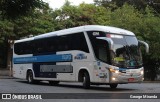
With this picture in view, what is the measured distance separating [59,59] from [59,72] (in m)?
0.84

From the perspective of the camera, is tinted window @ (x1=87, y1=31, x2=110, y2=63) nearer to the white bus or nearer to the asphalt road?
the white bus

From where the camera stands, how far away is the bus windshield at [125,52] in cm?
2161

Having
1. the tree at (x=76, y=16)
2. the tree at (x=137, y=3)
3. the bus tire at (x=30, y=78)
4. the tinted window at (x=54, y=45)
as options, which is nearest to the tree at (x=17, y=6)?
the tinted window at (x=54, y=45)

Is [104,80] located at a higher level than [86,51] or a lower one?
lower

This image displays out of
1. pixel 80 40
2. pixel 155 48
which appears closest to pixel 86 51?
pixel 80 40

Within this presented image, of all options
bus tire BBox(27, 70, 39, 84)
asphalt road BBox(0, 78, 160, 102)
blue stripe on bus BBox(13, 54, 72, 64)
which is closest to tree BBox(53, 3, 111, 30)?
blue stripe on bus BBox(13, 54, 72, 64)

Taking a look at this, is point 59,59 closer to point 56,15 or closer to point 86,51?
point 86,51

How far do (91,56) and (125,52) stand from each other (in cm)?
200

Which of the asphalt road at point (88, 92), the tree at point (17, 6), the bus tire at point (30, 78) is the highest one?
the tree at point (17, 6)

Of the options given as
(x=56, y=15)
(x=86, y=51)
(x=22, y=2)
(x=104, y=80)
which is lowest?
(x=104, y=80)

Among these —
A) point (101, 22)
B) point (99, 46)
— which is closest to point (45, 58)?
point (99, 46)

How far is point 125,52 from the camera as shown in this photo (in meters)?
22.0

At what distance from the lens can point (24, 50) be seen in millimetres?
31484

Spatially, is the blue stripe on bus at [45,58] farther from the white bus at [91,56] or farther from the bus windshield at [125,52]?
the bus windshield at [125,52]
